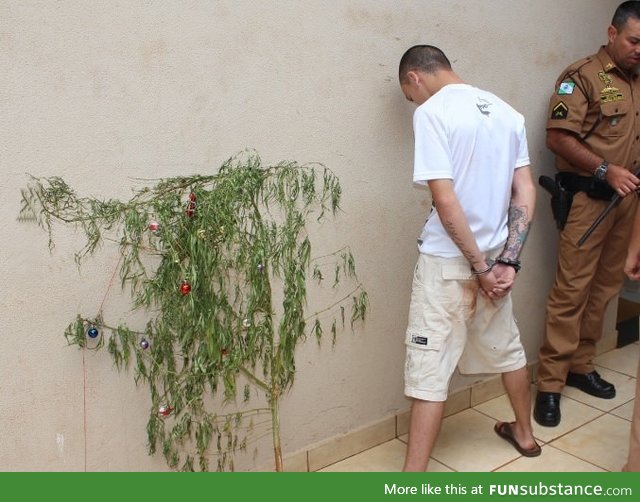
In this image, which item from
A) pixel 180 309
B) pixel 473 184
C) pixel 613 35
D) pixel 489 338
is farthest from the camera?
pixel 613 35

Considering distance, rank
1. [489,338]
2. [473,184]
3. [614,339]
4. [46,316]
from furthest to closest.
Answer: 1. [614,339]
2. [489,338]
3. [473,184]
4. [46,316]

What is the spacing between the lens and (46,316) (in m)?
1.65

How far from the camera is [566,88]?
8.23ft

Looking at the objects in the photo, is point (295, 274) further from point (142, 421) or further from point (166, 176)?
point (142, 421)

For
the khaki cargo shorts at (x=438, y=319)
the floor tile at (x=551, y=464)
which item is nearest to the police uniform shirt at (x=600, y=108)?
the khaki cargo shorts at (x=438, y=319)

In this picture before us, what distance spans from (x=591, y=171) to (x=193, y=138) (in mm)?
1625

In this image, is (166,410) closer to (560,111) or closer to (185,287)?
(185,287)

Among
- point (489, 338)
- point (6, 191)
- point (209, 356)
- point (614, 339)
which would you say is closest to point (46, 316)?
point (6, 191)

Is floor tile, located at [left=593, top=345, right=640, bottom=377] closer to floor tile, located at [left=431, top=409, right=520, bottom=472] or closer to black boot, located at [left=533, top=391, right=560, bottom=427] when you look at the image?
black boot, located at [left=533, top=391, right=560, bottom=427]

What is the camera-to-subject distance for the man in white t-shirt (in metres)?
1.81

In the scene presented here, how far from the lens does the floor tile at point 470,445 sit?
2.28 m

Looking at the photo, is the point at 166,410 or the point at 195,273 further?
the point at 166,410

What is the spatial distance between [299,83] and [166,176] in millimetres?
532

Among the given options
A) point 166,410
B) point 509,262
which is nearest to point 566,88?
point 509,262
